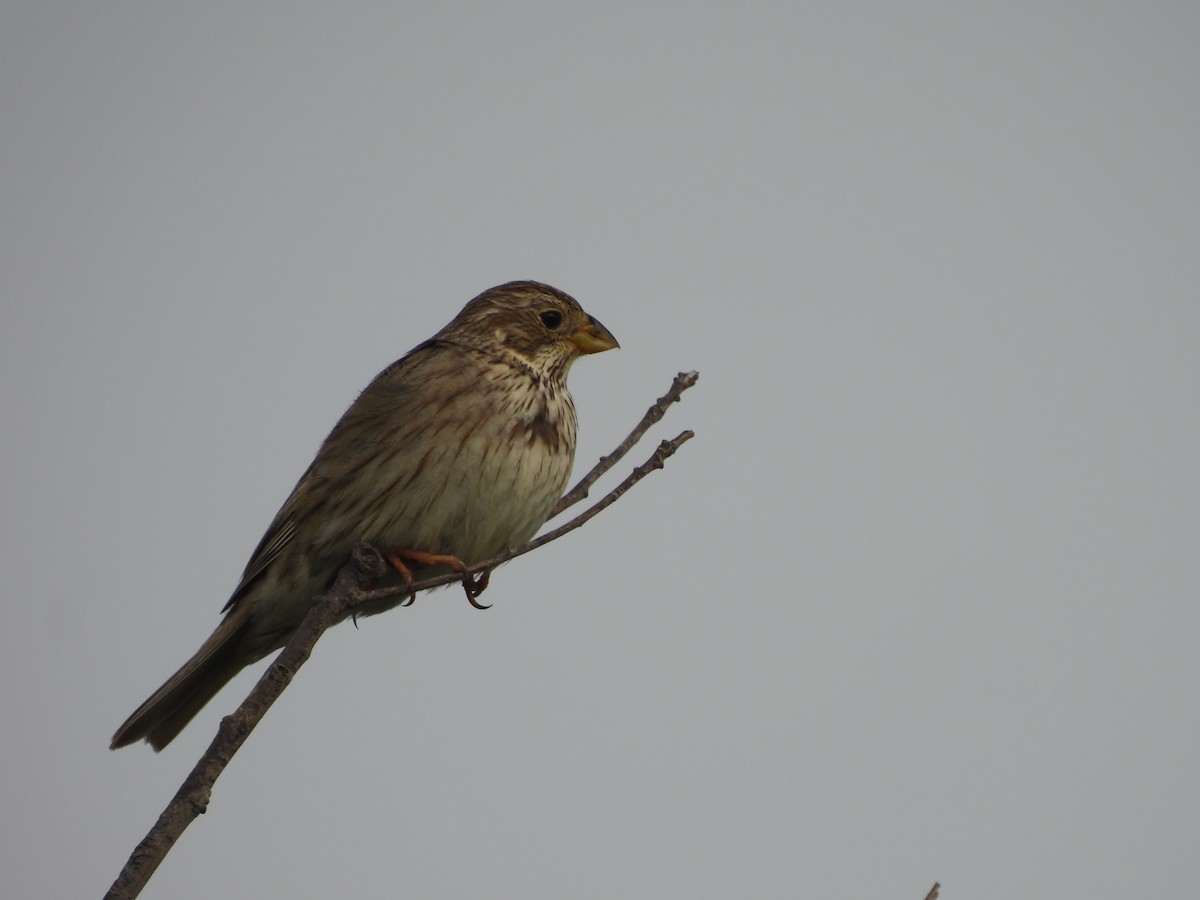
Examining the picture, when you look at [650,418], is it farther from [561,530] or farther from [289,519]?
[289,519]

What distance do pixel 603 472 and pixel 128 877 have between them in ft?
7.32

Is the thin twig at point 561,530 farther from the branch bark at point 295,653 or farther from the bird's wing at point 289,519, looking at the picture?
the bird's wing at point 289,519

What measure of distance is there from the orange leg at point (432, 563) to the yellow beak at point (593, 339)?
4.40 feet

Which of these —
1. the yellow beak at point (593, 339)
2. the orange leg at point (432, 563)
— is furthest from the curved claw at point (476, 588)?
the yellow beak at point (593, 339)

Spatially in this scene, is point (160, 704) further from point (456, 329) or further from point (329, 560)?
point (456, 329)

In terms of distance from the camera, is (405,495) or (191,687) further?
(191,687)

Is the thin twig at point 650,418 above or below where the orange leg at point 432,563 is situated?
above

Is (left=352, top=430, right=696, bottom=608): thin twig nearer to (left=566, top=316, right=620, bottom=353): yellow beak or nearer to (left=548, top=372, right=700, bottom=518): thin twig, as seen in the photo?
(left=548, top=372, right=700, bottom=518): thin twig

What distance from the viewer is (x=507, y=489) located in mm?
5316

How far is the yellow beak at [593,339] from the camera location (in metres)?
6.29

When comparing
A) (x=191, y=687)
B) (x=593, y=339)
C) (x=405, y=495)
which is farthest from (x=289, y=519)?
(x=593, y=339)

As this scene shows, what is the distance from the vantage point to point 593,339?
6.30 m

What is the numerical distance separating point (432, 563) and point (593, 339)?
1578 mm

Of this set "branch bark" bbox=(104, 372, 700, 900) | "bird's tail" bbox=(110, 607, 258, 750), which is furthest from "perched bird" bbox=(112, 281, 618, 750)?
"branch bark" bbox=(104, 372, 700, 900)
